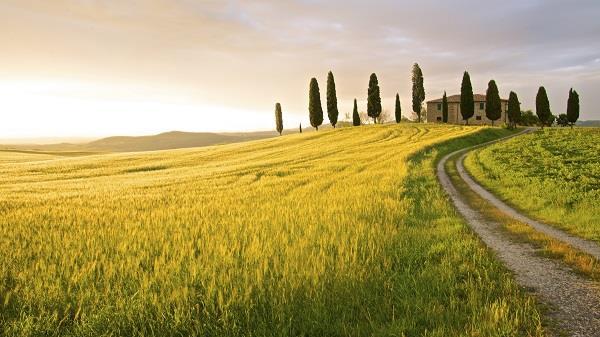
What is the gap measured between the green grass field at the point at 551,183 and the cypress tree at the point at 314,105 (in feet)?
202

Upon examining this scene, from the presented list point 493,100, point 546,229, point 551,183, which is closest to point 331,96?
point 493,100

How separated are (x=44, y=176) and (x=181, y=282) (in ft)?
117

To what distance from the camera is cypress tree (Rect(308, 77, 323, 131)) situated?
94.4m

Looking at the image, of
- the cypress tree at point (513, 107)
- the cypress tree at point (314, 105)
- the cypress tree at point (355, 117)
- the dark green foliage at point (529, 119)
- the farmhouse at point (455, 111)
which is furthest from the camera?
the dark green foliage at point (529, 119)

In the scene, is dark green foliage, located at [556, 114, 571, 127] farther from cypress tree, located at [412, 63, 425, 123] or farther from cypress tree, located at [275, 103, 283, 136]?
cypress tree, located at [275, 103, 283, 136]

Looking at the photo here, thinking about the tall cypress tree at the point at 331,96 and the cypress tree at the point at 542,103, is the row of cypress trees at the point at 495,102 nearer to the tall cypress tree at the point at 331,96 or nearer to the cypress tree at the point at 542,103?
the cypress tree at the point at 542,103

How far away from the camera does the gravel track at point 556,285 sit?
17.7 ft

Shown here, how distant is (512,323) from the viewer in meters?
5.20

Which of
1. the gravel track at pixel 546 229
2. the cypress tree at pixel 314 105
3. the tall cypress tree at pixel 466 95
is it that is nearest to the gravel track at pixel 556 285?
the gravel track at pixel 546 229

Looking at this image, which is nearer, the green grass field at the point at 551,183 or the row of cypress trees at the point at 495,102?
the green grass field at the point at 551,183

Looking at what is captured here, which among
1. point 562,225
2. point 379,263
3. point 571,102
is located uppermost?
point 571,102

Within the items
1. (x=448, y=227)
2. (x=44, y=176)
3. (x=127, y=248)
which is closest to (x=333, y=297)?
(x=127, y=248)

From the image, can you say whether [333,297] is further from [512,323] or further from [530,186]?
[530,186]

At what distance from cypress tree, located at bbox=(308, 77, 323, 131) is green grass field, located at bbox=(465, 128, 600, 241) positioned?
61.5m
